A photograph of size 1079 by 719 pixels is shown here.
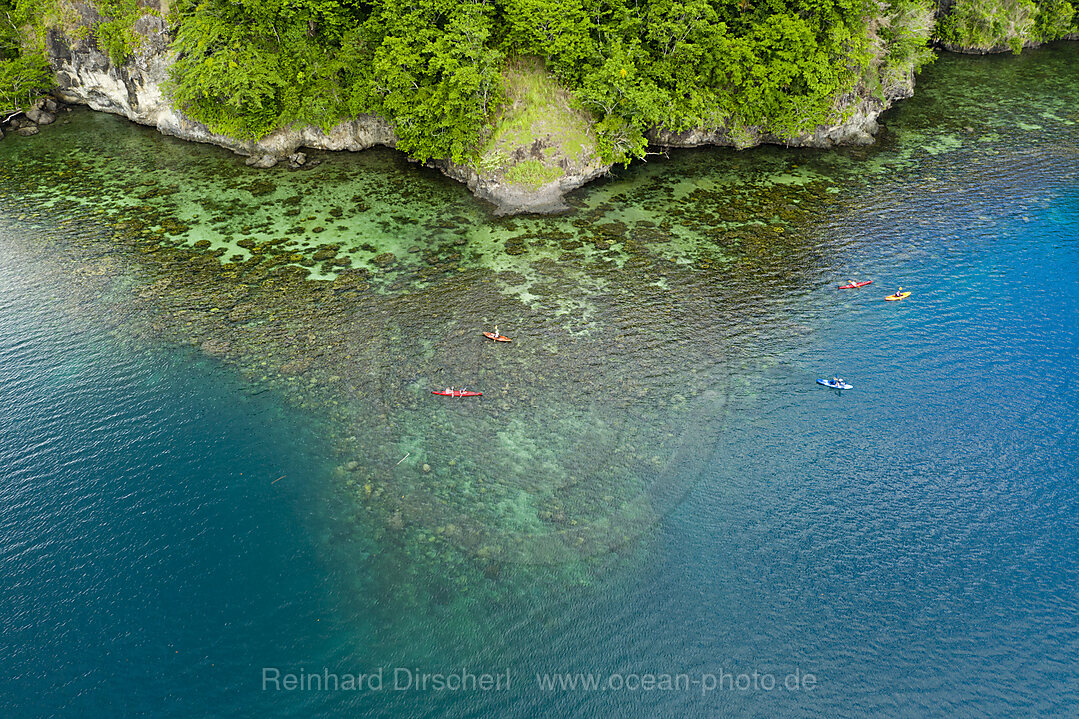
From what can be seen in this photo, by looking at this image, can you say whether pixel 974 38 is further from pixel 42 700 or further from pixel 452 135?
pixel 42 700

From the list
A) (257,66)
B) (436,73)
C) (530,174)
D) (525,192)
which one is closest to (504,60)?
(436,73)

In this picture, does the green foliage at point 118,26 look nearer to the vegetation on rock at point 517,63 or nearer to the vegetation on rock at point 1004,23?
the vegetation on rock at point 517,63

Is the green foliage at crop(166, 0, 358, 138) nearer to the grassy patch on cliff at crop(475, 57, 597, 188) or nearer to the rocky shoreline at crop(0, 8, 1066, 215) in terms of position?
the rocky shoreline at crop(0, 8, 1066, 215)

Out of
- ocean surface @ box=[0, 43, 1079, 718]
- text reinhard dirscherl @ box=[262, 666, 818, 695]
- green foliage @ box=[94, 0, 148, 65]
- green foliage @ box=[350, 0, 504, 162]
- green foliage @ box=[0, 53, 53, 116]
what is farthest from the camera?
green foliage @ box=[0, 53, 53, 116]

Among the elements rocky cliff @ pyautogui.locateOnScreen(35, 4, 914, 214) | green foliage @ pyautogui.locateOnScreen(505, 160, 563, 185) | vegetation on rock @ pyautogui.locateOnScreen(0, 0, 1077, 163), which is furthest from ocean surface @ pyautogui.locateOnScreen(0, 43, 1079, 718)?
vegetation on rock @ pyautogui.locateOnScreen(0, 0, 1077, 163)

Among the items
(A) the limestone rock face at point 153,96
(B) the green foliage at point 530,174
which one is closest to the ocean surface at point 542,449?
(B) the green foliage at point 530,174

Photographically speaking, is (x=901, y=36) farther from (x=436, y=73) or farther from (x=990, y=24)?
(x=436, y=73)
